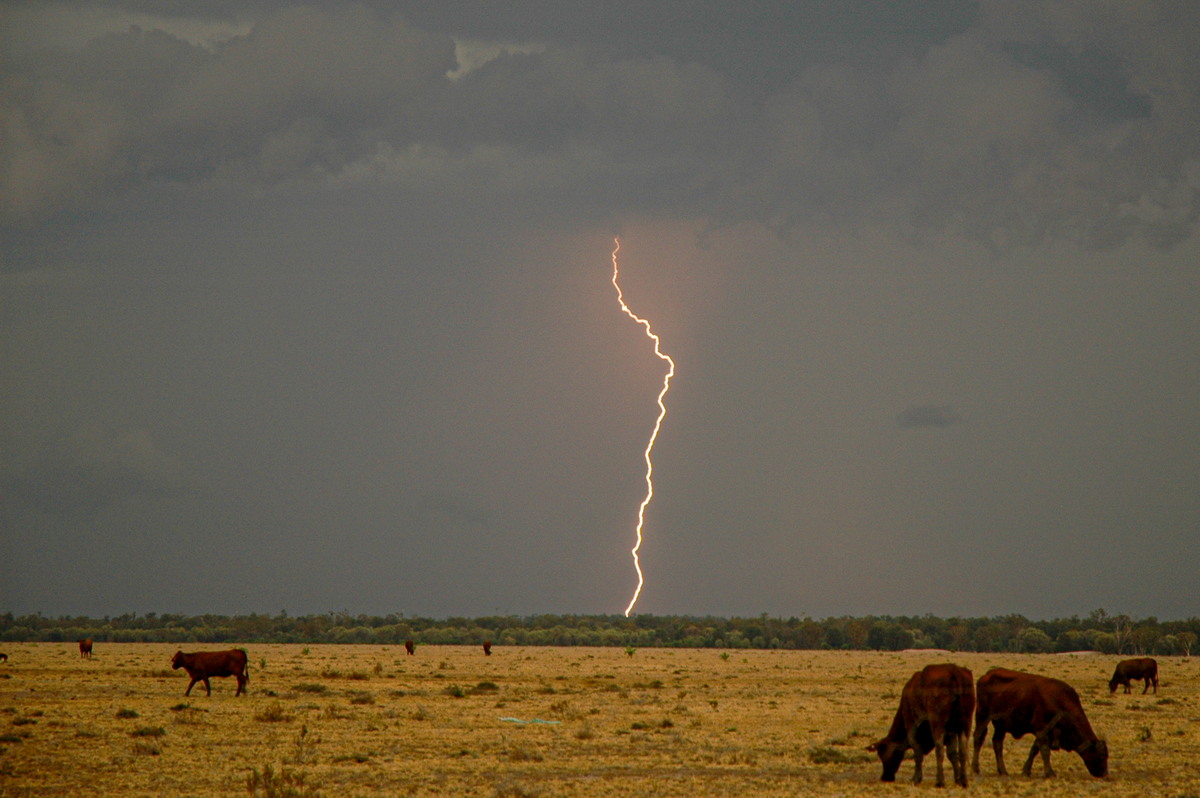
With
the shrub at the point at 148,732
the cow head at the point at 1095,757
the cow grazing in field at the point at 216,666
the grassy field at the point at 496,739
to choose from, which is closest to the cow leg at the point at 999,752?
the grassy field at the point at 496,739

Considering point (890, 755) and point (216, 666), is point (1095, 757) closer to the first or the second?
point (890, 755)

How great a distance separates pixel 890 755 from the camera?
20016 millimetres

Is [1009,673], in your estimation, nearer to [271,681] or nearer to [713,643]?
[271,681]

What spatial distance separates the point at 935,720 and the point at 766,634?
123 metres

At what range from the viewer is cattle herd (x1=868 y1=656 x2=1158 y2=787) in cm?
1912

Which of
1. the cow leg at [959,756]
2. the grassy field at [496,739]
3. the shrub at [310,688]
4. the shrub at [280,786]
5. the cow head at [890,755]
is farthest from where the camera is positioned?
the shrub at [310,688]

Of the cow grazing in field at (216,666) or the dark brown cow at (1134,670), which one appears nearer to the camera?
the cow grazing in field at (216,666)

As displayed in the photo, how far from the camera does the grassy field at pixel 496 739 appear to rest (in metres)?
19.9

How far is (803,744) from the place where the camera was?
2652 cm

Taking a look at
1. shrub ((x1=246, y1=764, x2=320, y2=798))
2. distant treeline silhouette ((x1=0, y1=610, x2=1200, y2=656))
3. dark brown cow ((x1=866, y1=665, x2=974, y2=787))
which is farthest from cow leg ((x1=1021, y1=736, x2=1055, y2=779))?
distant treeline silhouette ((x1=0, y1=610, x2=1200, y2=656))

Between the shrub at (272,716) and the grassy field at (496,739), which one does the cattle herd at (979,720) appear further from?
the shrub at (272,716)

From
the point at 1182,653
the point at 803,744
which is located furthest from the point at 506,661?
the point at 1182,653

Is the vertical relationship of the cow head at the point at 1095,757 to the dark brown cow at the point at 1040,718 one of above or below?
below

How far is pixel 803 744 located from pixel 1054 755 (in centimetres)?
567
